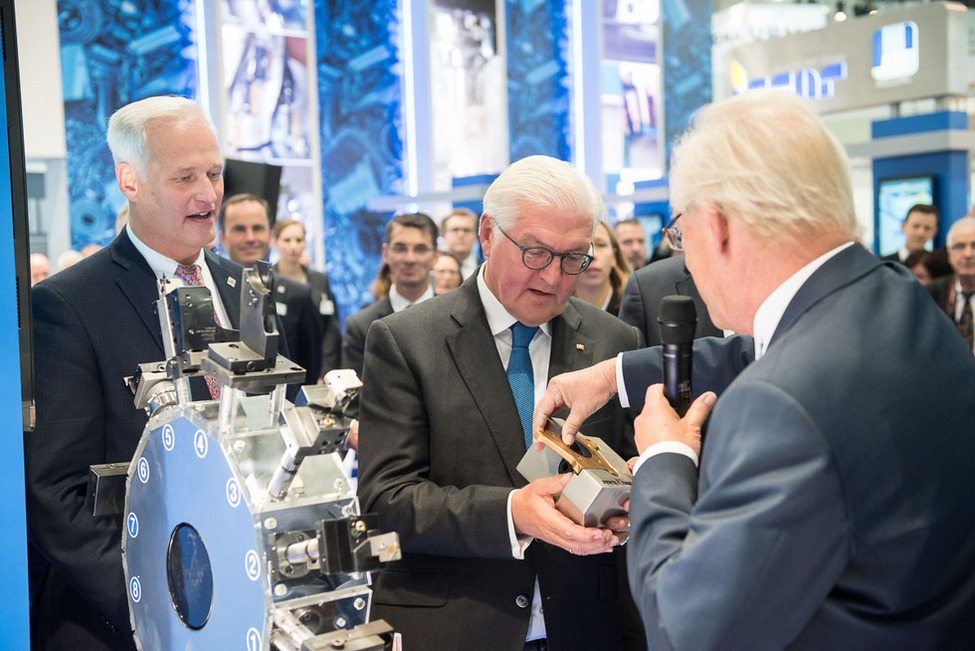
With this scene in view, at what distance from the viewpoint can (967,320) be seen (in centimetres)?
→ 588

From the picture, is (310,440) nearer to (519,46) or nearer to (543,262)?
(543,262)

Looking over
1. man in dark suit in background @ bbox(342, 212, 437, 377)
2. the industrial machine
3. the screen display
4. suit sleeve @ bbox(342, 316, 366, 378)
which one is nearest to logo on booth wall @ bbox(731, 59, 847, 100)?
the screen display

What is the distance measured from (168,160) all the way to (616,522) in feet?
4.05

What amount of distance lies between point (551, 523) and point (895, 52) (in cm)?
966

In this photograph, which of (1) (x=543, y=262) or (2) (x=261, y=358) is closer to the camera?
(2) (x=261, y=358)

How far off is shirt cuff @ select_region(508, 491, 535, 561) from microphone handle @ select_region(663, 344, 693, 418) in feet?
1.61

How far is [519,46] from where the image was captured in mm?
14336

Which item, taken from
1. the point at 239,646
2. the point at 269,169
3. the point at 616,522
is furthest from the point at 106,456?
the point at 269,169

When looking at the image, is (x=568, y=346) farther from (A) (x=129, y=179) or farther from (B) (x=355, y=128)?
(B) (x=355, y=128)

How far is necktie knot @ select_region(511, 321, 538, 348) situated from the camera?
210 centimetres

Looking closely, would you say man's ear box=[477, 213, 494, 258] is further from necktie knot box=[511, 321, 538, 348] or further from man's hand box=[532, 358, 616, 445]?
man's hand box=[532, 358, 616, 445]

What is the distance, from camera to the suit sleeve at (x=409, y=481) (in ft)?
6.08

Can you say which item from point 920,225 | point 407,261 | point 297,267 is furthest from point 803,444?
point 920,225

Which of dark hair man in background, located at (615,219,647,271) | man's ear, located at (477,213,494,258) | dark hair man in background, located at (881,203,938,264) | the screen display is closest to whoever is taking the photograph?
man's ear, located at (477,213,494,258)
